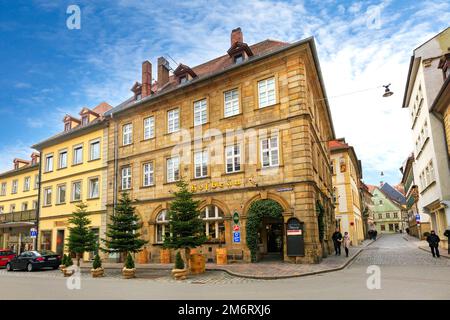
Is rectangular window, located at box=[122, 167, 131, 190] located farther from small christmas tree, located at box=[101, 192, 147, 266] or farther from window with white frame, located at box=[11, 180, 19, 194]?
window with white frame, located at box=[11, 180, 19, 194]

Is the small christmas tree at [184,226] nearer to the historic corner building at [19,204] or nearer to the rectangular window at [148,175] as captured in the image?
the rectangular window at [148,175]

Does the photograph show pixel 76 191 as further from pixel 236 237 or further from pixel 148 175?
pixel 236 237

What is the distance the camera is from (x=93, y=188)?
3012 cm

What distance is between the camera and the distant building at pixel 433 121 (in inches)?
999

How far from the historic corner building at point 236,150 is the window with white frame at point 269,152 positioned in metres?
0.06

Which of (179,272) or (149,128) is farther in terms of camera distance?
(149,128)

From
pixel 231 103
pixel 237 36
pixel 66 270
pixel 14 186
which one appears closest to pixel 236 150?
pixel 231 103

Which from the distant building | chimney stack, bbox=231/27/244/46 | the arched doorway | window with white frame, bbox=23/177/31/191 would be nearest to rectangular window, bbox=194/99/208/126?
chimney stack, bbox=231/27/244/46

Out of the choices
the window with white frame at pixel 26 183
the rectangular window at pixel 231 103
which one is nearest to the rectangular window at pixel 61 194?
the window with white frame at pixel 26 183

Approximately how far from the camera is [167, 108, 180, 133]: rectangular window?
82.4 ft

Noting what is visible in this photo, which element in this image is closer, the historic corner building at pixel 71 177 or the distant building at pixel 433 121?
the distant building at pixel 433 121

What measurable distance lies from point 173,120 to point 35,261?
12.5 m
